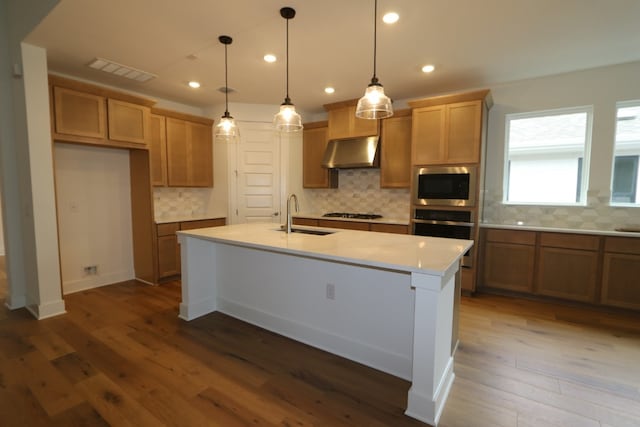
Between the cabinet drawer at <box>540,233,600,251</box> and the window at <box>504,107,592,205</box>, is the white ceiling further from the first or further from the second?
the cabinet drawer at <box>540,233,600,251</box>

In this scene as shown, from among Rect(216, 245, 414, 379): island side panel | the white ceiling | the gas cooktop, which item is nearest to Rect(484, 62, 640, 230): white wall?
the white ceiling

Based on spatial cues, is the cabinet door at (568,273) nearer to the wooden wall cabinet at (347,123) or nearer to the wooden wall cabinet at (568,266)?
the wooden wall cabinet at (568,266)

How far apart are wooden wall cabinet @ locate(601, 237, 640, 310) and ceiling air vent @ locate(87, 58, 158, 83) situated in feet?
17.7

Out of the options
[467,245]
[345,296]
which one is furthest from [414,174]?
[345,296]

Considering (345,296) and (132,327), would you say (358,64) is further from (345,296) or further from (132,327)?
(132,327)

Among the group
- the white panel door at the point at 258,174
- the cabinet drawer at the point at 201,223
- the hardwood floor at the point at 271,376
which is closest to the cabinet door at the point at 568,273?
the hardwood floor at the point at 271,376

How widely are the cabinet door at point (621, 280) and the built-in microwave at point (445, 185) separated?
4.74 ft

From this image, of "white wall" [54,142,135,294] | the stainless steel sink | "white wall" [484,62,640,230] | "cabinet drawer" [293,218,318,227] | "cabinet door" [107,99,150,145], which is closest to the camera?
the stainless steel sink

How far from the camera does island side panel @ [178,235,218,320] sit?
9.84 ft

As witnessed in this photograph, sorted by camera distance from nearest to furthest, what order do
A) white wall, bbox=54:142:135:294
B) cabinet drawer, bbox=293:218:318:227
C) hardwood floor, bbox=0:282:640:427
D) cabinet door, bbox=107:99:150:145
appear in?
hardwood floor, bbox=0:282:640:427 → cabinet door, bbox=107:99:150:145 → white wall, bbox=54:142:135:294 → cabinet drawer, bbox=293:218:318:227

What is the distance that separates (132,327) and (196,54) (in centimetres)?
271

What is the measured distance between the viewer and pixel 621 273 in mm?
3170

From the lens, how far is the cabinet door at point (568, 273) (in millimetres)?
3303

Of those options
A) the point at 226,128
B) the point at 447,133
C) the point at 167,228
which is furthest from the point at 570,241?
the point at 167,228
